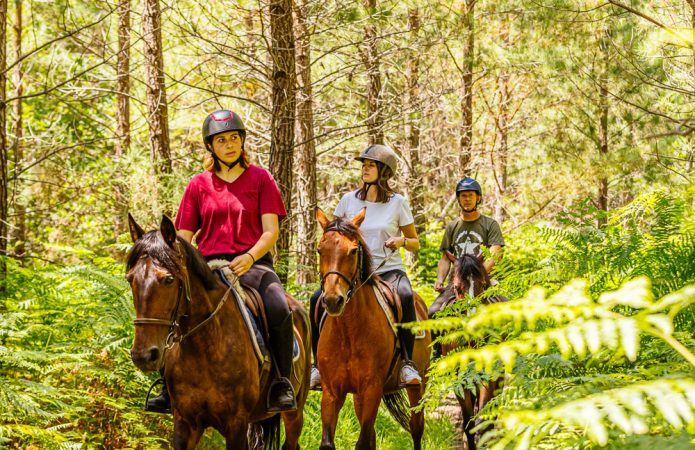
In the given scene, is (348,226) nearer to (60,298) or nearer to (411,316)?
(411,316)

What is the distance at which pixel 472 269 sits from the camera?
797 cm

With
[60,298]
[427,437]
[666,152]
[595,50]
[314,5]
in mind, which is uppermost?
[595,50]

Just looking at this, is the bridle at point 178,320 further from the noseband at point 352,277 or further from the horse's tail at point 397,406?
the horse's tail at point 397,406

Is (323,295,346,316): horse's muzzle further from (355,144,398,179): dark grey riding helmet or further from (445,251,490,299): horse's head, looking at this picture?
(445,251,490,299): horse's head

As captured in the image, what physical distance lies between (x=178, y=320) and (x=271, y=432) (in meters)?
2.01

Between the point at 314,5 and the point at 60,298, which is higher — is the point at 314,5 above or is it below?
above

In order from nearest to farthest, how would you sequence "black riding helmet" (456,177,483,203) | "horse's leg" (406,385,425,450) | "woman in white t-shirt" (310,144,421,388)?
"woman in white t-shirt" (310,144,421,388) → "horse's leg" (406,385,425,450) → "black riding helmet" (456,177,483,203)

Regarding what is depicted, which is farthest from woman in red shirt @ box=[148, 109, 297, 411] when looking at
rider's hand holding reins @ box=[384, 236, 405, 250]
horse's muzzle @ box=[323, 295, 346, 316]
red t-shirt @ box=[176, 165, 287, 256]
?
rider's hand holding reins @ box=[384, 236, 405, 250]

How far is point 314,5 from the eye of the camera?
10.9 metres

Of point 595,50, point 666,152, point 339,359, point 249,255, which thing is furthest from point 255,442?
point 595,50

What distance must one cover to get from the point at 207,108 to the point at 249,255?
14.3m

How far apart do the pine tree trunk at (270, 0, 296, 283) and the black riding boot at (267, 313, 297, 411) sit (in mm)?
3080

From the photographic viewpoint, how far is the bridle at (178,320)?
446 centimetres

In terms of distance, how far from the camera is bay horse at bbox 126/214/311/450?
4.59m
